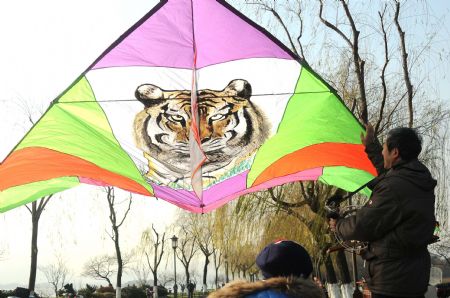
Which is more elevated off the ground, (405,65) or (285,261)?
(405,65)

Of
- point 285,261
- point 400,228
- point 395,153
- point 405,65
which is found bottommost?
point 285,261

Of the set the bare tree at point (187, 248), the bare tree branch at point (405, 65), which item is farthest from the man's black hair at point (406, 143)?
the bare tree at point (187, 248)

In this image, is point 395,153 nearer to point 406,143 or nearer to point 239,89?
point 406,143

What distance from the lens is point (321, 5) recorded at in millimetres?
15086

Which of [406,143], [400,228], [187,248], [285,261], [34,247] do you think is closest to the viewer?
[285,261]

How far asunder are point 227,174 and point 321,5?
1061 centimetres

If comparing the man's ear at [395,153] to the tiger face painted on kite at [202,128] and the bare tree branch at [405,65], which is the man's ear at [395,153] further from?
the bare tree branch at [405,65]

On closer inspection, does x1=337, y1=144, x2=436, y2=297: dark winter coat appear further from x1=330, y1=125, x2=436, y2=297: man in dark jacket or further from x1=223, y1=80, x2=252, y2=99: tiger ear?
x1=223, y1=80, x2=252, y2=99: tiger ear

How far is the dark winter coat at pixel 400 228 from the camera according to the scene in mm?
3371

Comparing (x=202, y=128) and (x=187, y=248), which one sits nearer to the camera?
(x=202, y=128)

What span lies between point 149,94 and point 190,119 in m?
0.46

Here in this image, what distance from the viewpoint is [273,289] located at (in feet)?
7.88

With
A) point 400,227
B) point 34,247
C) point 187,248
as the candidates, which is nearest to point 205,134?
point 400,227

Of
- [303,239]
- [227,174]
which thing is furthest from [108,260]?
[227,174]
